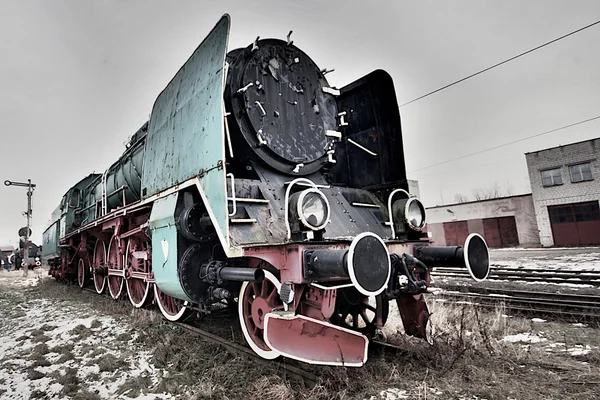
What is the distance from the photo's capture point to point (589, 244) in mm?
19516

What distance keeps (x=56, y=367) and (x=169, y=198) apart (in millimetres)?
1985

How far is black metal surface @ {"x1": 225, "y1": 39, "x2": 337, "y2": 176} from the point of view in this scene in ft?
12.5

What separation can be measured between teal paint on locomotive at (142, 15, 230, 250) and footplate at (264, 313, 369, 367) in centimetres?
84

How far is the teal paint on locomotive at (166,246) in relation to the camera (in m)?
3.78

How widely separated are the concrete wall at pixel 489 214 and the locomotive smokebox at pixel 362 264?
24.8m

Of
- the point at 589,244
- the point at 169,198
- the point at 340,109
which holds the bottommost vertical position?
the point at 589,244

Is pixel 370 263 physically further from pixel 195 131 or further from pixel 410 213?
pixel 195 131

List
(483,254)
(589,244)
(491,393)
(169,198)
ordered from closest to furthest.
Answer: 1. (491,393)
2. (483,254)
3. (169,198)
4. (589,244)

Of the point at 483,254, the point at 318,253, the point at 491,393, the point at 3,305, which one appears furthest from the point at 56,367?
the point at 3,305

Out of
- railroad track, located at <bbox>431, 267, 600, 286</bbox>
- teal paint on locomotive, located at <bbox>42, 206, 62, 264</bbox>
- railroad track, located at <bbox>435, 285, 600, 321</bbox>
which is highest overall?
teal paint on locomotive, located at <bbox>42, 206, 62, 264</bbox>

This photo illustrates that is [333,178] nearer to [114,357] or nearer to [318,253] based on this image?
[318,253]

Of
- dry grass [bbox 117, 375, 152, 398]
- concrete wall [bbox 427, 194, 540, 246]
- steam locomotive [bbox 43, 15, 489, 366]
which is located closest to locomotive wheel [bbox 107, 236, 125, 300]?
steam locomotive [bbox 43, 15, 489, 366]

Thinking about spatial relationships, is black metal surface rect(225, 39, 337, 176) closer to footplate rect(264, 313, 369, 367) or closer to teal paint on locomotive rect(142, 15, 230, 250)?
teal paint on locomotive rect(142, 15, 230, 250)

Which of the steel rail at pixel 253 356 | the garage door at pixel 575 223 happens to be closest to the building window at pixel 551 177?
the garage door at pixel 575 223
